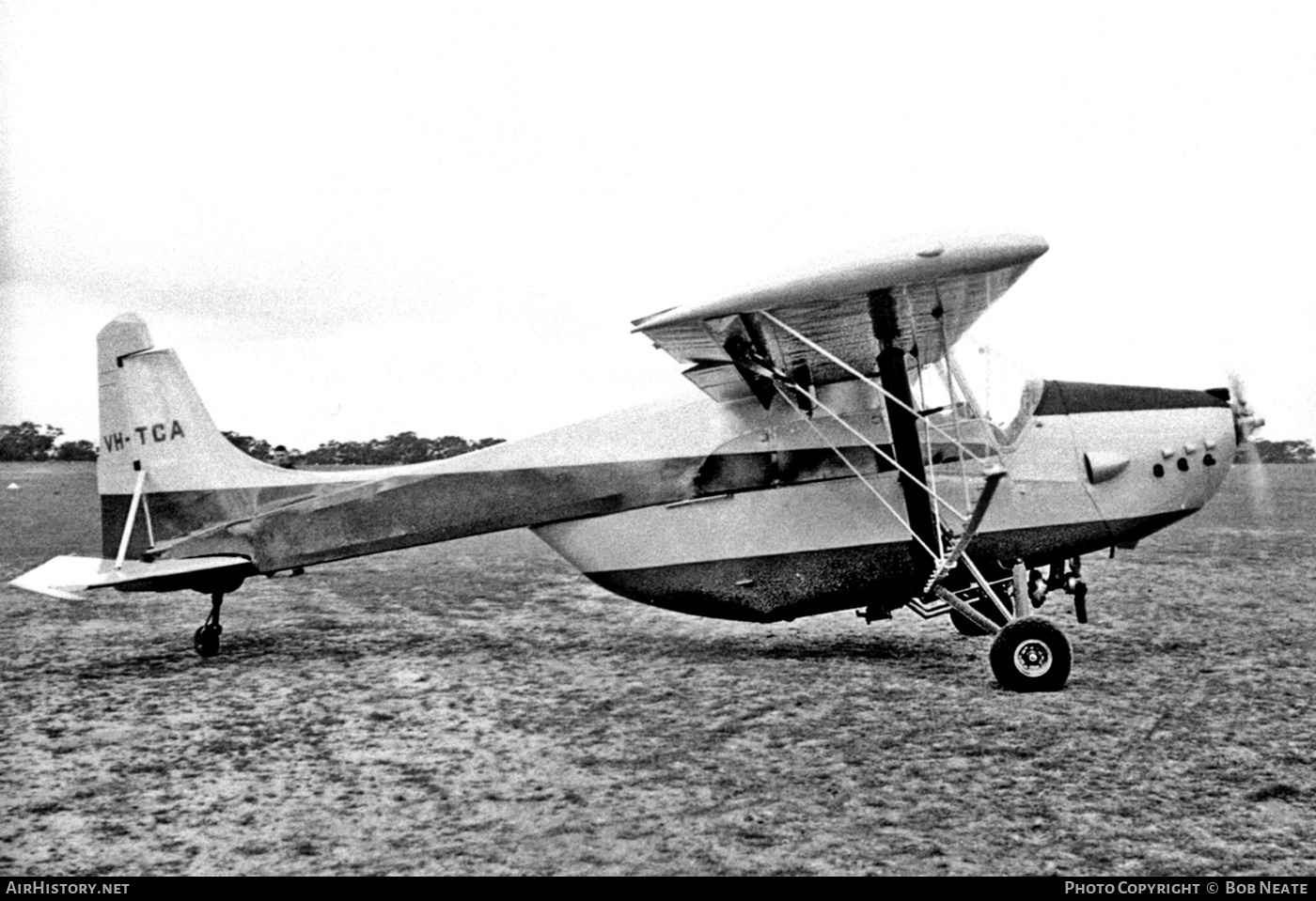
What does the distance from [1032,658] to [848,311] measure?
7.45 ft

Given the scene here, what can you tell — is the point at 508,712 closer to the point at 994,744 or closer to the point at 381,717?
the point at 381,717

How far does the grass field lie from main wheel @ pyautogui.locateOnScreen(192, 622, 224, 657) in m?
0.10

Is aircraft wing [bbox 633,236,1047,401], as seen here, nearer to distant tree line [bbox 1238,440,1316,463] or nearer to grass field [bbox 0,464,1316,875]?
grass field [bbox 0,464,1316,875]

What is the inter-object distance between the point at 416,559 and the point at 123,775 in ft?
34.0

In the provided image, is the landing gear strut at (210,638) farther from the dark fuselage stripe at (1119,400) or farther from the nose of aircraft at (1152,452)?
the nose of aircraft at (1152,452)

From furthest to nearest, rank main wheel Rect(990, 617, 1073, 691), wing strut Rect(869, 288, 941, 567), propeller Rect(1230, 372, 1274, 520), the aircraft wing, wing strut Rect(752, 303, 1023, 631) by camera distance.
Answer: propeller Rect(1230, 372, 1274, 520), wing strut Rect(869, 288, 941, 567), wing strut Rect(752, 303, 1023, 631), main wheel Rect(990, 617, 1073, 691), the aircraft wing

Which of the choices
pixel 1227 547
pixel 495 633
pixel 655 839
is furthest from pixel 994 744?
pixel 1227 547

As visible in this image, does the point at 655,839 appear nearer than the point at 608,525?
Yes

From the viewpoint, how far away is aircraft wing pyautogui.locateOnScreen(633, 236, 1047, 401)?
4648 mm

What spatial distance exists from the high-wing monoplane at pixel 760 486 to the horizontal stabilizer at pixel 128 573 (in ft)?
0.08

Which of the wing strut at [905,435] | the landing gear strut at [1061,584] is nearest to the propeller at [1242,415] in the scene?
the landing gear strut at [1061,584]

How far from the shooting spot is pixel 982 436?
20.8 feet

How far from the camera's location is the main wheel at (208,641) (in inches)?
271

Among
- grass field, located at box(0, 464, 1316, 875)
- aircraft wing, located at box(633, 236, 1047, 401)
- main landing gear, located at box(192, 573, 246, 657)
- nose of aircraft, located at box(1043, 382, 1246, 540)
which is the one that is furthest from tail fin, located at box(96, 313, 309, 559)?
nose of aircraft, located at box(1043, 382, 1246, 540)
